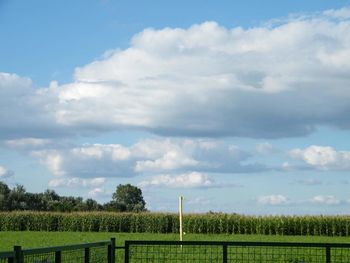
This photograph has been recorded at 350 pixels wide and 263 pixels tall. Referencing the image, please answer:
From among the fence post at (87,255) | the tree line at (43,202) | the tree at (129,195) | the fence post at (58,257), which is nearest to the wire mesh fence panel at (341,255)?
the fence post at (87,255)

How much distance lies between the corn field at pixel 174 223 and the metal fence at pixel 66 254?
46.5 meters

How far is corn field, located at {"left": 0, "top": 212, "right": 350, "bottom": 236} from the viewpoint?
54906 mm

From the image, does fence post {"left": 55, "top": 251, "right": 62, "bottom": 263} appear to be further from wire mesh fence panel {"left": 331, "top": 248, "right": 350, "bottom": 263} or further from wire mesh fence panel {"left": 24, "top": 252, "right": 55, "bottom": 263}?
wire mesh fence panel {"left": 331, "top": 248, "right": 350, "bottom": 263}

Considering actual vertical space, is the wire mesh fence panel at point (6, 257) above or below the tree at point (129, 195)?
below

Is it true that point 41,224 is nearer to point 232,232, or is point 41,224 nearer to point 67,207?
point 232,232

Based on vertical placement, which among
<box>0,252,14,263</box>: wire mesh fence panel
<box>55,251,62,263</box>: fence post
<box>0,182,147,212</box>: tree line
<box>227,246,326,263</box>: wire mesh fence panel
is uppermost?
<box>0,182,147,212</box>: tree line

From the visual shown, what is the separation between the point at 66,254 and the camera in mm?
7465

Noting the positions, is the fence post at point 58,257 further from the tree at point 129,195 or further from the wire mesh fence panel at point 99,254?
the tree at point 129,195

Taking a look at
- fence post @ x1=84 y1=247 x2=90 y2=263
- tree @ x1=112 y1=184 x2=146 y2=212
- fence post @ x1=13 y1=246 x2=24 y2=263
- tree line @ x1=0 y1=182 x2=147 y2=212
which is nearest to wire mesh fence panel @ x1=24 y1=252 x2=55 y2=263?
fence post @ x1=13 y1=246 x2=24 y2=263

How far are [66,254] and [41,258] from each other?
0.71 m

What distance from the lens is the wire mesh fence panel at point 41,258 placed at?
6.42 meters

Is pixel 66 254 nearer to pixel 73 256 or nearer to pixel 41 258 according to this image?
pixel 73 256

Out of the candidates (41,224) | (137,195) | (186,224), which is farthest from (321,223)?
(137,195)

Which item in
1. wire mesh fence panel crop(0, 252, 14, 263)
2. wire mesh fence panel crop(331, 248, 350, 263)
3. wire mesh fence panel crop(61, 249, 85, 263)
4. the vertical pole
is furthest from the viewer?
wire mesh fence panel crop(331, 248, 350, 263)
